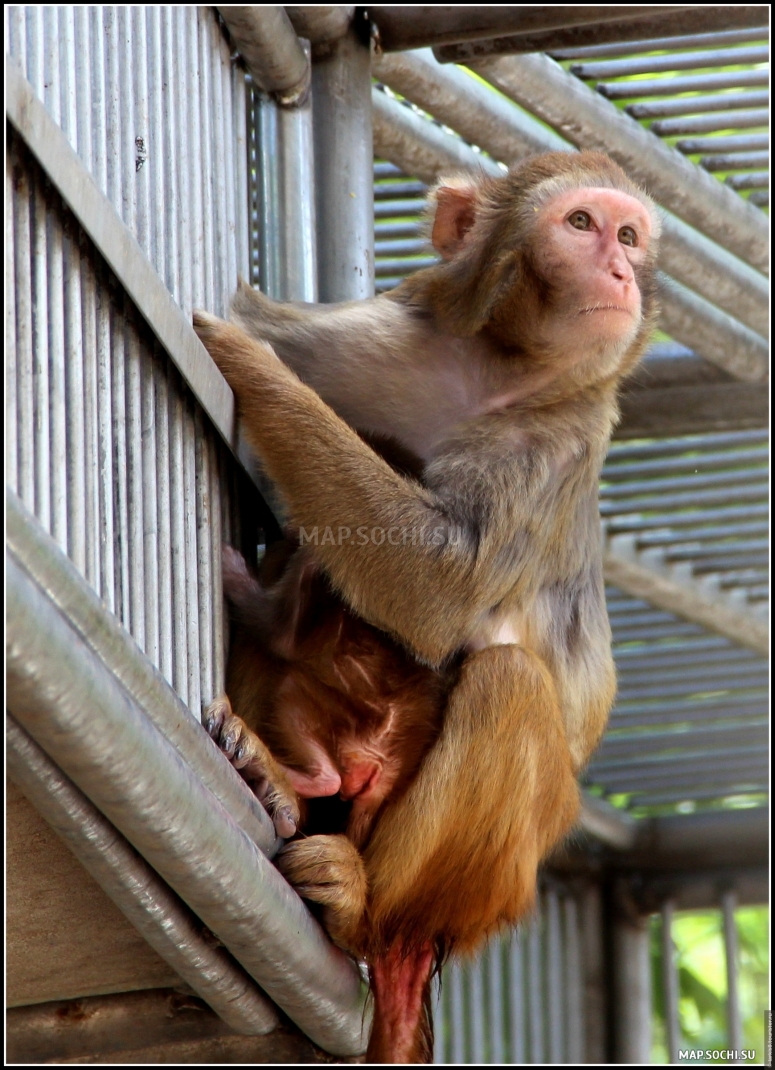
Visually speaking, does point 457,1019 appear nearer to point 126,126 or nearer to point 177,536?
point 177,536

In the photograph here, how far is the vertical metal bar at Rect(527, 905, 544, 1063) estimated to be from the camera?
1049 centimetres

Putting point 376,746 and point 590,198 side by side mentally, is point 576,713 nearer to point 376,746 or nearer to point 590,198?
point 376,746

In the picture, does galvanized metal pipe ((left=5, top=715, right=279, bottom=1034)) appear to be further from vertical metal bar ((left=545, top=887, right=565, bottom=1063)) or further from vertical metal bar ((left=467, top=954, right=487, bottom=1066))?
vertical metal bar ((left=545, top=887, right=565, bottom=1063))

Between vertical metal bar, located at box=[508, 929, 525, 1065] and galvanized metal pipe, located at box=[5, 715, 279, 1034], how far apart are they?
6.28m

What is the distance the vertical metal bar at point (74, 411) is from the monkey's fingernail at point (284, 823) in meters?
1.16

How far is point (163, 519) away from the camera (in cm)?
397

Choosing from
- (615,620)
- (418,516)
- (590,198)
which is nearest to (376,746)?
(418,516)

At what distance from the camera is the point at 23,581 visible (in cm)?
266

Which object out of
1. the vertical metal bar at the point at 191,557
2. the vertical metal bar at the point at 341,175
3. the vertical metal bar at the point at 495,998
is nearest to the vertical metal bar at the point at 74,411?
the vertical metal bar at the point at 191,557

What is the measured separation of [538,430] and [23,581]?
257 centimetres

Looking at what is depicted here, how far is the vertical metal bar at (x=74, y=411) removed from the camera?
337 centimetres

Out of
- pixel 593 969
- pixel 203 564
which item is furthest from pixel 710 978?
pixel 203 564

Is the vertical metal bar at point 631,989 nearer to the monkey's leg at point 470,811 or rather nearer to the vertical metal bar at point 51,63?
the monkey's leg at point 470,811

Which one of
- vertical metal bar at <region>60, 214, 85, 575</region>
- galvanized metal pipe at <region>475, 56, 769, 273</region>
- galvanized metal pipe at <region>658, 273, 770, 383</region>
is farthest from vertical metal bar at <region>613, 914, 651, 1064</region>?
vertical metal bar at <region>60, 214, 85, 575</region>
